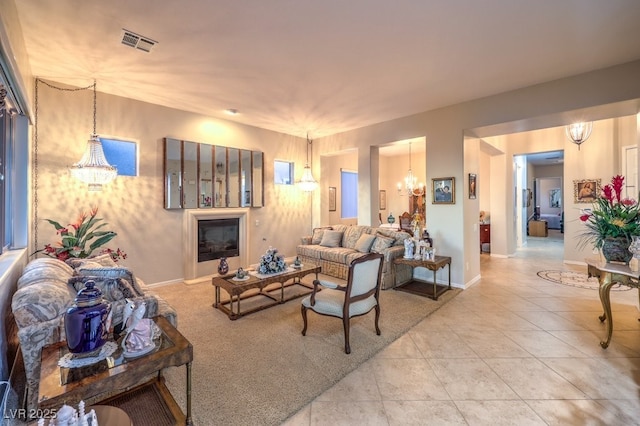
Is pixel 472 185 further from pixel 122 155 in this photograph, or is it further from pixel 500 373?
pixel 122 155

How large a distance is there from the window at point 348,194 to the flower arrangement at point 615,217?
627 centimetres

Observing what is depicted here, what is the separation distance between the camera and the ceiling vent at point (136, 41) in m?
2.78

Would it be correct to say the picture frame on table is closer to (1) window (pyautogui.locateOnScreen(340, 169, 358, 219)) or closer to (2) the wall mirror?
(1) window (pyautogui.locateOnScreen(340, 169, 358, 219))

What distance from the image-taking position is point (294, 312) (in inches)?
148

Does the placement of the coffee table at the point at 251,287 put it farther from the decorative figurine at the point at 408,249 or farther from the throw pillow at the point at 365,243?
the decorative figurine at the point at 408,249

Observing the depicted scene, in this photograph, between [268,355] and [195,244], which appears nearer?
[268,355]

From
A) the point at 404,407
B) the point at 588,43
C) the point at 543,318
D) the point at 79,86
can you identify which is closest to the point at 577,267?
the point at 543,318

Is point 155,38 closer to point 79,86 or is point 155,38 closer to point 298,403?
point 79,86

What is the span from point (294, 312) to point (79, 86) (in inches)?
180

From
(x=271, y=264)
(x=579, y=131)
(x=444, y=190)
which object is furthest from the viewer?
(x=579, y=131)

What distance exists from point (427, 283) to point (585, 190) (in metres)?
4.86

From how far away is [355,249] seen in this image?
5.50 meters

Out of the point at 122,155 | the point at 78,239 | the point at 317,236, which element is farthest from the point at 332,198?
the point at 78,239

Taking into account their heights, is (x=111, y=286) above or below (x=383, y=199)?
below
